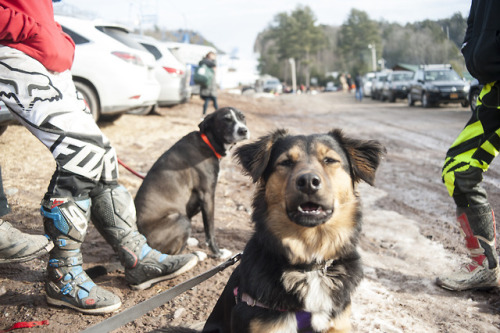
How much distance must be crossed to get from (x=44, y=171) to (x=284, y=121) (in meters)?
11.5

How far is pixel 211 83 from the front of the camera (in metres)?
14.0

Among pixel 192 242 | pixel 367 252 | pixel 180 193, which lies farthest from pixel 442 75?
pixel 180 193

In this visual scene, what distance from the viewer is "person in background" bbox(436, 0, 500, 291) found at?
2.81 m

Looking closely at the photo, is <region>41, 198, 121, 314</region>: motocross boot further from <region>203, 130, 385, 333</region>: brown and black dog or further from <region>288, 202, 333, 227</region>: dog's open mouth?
<region>288, 202, 333, 227</region>: dog's open mouth

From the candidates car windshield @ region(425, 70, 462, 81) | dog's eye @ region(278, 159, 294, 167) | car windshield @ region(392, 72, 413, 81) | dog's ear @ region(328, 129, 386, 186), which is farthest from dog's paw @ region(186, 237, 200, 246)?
car windshield @ region(392, 72, 413, 81)

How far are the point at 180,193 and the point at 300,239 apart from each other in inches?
78.7

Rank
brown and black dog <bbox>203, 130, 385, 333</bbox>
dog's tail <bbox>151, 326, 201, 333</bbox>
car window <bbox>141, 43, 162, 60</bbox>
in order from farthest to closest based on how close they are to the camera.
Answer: car window <bbox>141, 43, 162, 60</bbox>
dog's tail <bbox>151, 326, 201, 333</bbox>
brown and black dog <bbox>203, 130, 385, 333</bbox>

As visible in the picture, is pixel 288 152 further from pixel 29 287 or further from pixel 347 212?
pixel 29 287

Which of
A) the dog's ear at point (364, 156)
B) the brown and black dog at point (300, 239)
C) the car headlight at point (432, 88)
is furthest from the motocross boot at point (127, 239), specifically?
the car headlight at point (432, 88)

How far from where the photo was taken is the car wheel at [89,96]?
786 centimetres

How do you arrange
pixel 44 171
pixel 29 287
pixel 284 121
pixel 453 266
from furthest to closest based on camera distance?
1. pixel 284 121
2. pixel 44 171
3. pixel 453 266
4. pixel 29 287

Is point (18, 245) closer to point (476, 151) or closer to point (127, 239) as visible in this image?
point (127, 239)

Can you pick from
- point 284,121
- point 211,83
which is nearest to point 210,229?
point 211,83

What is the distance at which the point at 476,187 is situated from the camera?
321 cm
